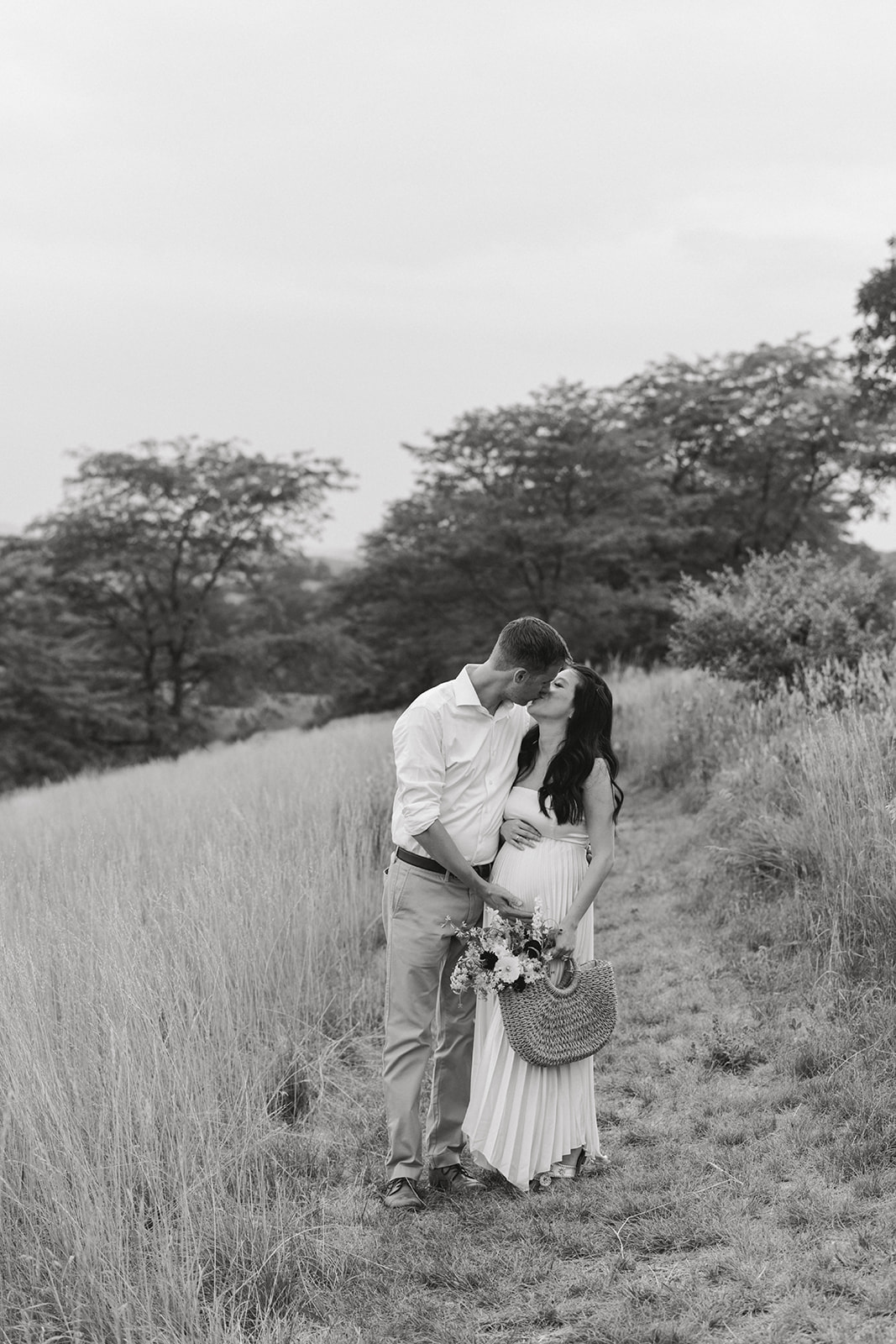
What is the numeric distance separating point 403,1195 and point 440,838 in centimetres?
131

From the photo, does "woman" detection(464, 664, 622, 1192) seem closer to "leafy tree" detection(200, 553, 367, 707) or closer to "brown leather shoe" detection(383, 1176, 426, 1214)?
"brown leather shoe" detection(383, 1176, 426, 1214)

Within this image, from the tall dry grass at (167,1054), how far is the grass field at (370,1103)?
2 centimetres

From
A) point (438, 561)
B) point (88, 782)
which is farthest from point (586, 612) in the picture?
point (88, 782)

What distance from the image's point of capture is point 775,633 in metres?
11.5

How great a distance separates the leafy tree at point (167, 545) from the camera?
31.1 metres

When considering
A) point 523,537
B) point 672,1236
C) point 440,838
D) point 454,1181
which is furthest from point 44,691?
point 672,1236

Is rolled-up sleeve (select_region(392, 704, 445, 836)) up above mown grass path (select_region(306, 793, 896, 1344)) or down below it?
above

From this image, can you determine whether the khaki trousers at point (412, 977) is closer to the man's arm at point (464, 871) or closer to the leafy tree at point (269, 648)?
the man's arm at point (464, 871)

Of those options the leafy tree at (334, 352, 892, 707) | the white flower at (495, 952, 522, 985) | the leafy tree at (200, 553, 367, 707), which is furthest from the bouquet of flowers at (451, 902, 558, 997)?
the leafy tree at (200, 553, 367, 707)

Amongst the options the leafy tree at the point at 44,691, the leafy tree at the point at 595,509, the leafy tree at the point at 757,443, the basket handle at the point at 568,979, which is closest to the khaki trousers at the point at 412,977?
the basket handle at the point at 568,979

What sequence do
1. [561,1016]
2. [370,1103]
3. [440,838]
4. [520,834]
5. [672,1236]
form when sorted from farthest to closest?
1. [370,1103]
2. [520,834]
3. [561,1016]
4. [440,838]
5. [672,1236]

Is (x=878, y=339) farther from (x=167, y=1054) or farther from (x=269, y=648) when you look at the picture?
(x=167, y=1054)

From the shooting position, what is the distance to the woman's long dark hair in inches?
165

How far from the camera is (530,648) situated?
400 centimetres
